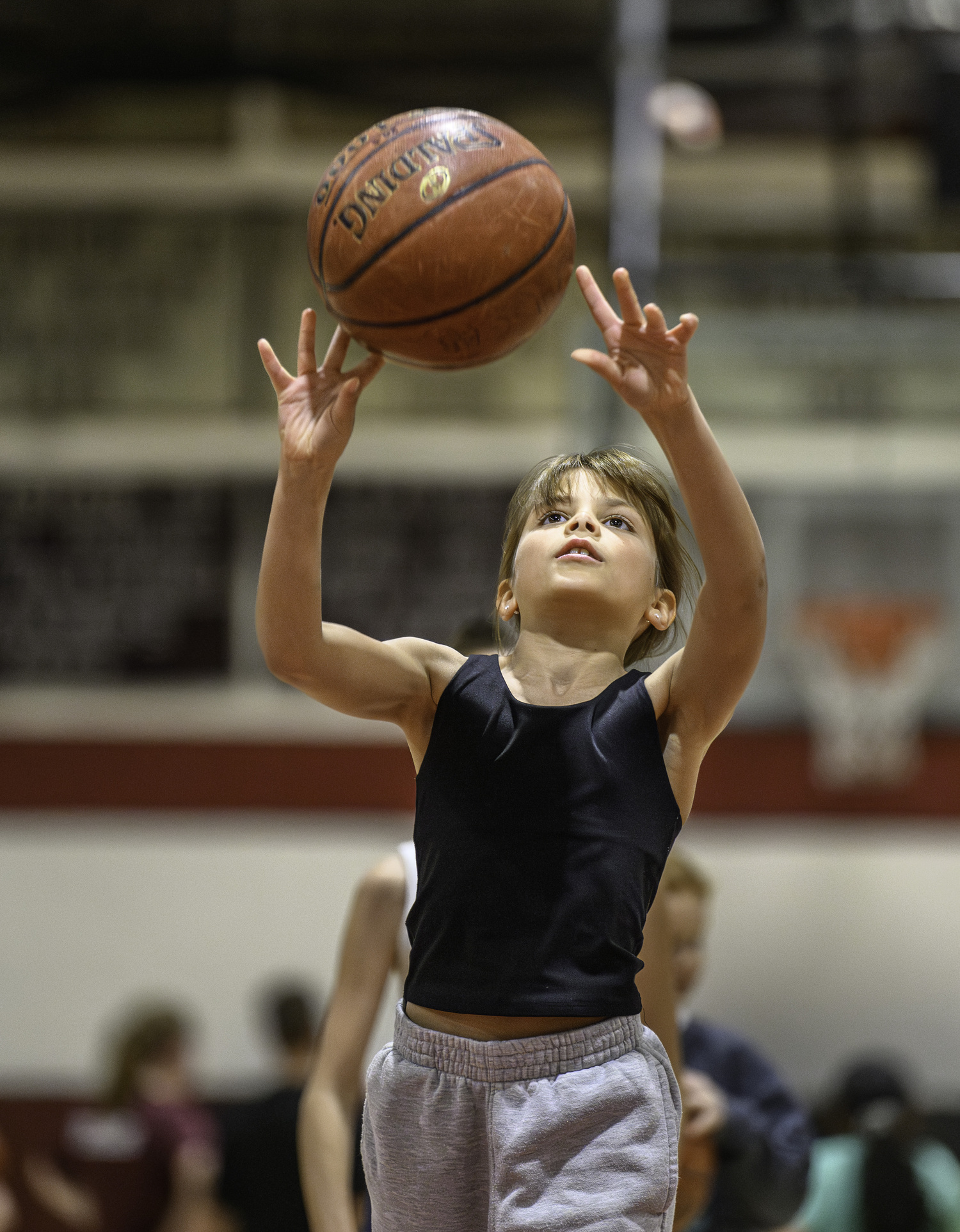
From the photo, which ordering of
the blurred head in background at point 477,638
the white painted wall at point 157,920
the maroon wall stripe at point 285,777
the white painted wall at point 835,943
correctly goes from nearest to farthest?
1. the blurred head in background at point 477,638
2. the white painted wall at point 835,943
3. the white painted wall at point 157,920
4. the maroon wall stripe at point 285,777

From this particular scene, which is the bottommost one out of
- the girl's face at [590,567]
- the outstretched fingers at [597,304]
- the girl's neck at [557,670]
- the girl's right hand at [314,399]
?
the girl's neck at [557,670]

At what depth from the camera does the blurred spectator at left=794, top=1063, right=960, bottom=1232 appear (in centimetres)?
371

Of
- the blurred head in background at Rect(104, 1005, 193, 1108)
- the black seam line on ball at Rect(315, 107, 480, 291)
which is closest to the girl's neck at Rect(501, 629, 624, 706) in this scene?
the black seam line on ball at Rect(315, 107, 480, 291)

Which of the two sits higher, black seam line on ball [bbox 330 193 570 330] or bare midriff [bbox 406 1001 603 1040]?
black seam line on ball [bbox 330 193 570 330]

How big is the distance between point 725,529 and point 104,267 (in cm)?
684

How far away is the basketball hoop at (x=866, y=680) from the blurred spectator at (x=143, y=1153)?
142 inches

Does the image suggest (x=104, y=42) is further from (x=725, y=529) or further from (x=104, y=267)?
(x=725, y=529)

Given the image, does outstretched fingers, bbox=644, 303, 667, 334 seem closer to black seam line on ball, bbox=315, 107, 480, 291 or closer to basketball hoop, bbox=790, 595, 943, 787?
black seam line on ball, bbox=315, 107, 480, 291

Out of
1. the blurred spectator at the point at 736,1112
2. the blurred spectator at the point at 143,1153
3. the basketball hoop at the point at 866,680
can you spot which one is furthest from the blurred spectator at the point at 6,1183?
the basketball hoop at the point at 866,680

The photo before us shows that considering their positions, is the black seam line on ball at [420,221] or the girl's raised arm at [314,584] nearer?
the girl's raised arm at [314,584]

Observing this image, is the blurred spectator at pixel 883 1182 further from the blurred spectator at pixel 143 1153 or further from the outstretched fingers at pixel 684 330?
the blurred spectator at pixel 143 1153

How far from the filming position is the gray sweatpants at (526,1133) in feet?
4.80

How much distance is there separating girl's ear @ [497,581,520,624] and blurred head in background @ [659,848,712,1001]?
3.30 feet

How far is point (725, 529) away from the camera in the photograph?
1.60 m
